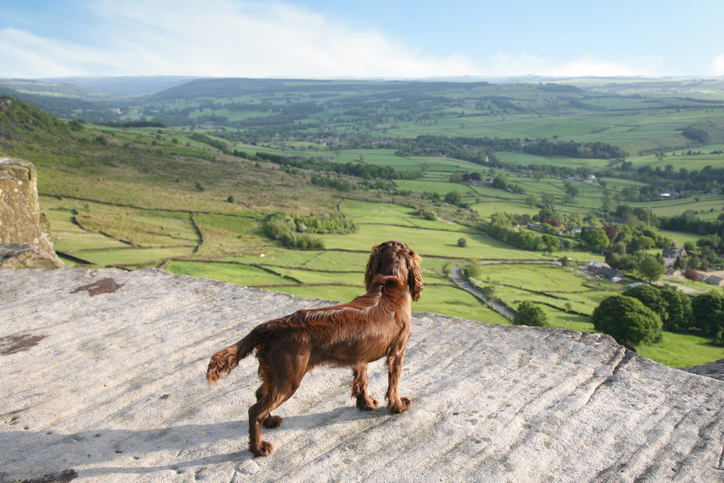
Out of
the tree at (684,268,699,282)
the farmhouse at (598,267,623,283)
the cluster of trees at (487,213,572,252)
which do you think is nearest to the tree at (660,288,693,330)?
the farmhouse at (598,267,623,283)

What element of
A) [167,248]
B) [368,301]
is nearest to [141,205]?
[167,248]

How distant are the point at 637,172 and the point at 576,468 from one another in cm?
17382

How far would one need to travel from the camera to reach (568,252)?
259ft

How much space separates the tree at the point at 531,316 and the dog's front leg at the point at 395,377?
37.3 metres

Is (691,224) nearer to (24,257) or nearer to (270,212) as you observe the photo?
(270,212)

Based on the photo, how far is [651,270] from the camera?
66.6 metres

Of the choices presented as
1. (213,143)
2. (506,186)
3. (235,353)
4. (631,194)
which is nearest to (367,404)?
(235,353)

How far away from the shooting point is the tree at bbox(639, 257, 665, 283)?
66188mm

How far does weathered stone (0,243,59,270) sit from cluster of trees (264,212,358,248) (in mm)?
48057

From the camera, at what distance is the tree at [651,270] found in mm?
66188

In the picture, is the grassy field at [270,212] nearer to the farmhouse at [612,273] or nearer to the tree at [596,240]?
the tree at [596,240]

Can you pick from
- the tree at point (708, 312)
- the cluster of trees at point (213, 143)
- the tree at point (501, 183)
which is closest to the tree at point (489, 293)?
the tree at point (708, 312)

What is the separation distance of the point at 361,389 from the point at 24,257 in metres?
9.59

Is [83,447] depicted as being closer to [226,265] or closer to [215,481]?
[215,481]
